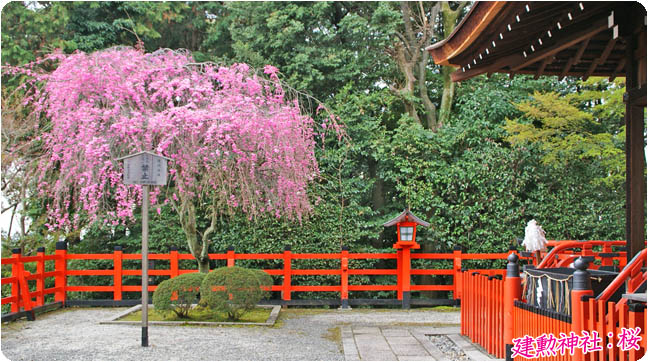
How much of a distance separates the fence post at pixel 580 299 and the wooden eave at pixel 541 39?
6.01 ft

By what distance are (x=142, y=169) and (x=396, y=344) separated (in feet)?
11.0

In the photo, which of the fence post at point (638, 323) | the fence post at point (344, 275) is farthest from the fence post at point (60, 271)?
the fence post at point (638, 323)

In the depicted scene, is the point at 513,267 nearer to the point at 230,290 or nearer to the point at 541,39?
the point at 541,39

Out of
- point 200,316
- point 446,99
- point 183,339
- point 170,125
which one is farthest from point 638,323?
point 446,99

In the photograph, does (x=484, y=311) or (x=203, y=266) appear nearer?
(x=484, y=311)

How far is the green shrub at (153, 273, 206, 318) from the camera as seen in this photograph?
730 cm

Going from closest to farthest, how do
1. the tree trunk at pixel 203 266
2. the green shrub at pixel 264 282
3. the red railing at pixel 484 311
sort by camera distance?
1. the red railing at pixel 484 311
2. the green shrub at pixel 264 282
3. the tree trunk at pixel 203 266

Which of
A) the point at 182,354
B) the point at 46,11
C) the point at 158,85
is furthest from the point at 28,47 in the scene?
the point at 182,354

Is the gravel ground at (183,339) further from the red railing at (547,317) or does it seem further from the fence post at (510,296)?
the fence post at (510,296)

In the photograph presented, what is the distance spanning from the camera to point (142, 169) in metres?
6.38

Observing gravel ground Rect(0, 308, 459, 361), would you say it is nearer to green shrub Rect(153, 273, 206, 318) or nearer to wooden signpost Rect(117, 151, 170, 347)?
green shrub Rect(153, 273, 206, 318)

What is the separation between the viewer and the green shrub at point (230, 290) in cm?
732

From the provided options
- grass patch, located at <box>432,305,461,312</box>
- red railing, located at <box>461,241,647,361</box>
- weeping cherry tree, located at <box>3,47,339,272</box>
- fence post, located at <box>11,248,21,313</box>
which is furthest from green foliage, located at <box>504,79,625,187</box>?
fence post, located at <box>11,248,21,313</box>

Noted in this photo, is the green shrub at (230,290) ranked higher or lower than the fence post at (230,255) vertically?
lower
